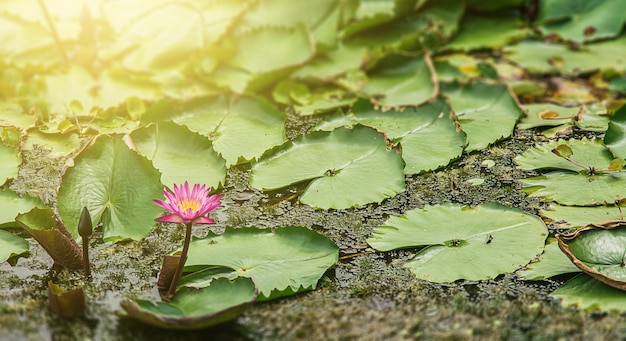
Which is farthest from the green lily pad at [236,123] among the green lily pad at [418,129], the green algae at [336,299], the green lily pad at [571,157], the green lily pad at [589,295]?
the green lily pad at [589,295]

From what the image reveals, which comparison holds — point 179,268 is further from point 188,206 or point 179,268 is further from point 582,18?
point 582,18

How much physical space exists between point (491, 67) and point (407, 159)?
3.30 ft

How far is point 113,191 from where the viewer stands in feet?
6.66

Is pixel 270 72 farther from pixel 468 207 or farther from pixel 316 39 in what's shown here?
pixel 468 207

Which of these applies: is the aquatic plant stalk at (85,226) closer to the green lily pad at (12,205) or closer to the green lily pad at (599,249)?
the green lily pad at (12,205)

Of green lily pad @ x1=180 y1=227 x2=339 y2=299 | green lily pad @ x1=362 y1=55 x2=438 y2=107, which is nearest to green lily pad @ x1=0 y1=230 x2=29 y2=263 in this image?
green lily pad @ x1=180 y1=227 x2=339 y2=299

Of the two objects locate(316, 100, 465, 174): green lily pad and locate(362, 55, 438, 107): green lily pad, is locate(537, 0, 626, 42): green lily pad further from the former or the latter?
locate(316, 100, 465, 174): green lily pad

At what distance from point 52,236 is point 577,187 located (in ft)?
5.16

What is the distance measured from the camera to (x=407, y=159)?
7.91 ft

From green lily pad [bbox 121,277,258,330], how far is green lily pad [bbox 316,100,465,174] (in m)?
0.90

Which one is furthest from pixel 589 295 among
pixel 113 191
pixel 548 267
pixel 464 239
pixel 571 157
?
pixel 113 191

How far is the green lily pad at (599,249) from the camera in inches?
67.9

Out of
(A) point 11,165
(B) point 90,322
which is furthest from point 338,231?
(A) point 11,165

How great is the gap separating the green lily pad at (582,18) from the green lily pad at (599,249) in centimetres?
204
